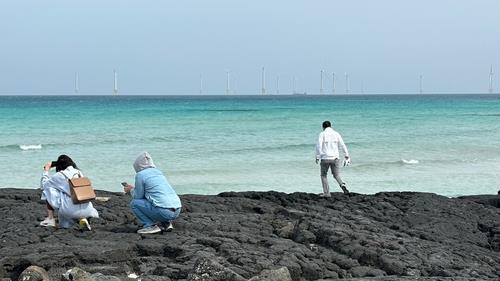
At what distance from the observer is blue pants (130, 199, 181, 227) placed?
1025 cm

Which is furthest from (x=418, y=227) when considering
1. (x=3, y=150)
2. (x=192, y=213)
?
(x=3, y=150)

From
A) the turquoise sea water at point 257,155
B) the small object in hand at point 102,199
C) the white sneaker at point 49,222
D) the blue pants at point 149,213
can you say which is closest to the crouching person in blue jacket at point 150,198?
the blue pants at point 149,213

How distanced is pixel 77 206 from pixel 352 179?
48.3ft

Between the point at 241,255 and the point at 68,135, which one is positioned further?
the point at 68,135

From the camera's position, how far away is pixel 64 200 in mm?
10469

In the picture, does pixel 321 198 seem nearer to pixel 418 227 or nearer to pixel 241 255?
pixel 418 227

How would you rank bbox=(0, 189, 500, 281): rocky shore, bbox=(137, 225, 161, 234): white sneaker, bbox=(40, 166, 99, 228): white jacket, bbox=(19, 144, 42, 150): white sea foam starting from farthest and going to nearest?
bbox=(19, 144, 42, 150): white sea foam < bbox=(40, 166, 99, 228): white jacket < bbox=(137, 225, 161, 234): white sneaker < bbox=(0, 189, 500, 281): rocky shore

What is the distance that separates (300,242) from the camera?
10.6 meters

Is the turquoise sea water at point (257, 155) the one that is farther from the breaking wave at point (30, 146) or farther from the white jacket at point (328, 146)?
the white jacket at point (328, 146)

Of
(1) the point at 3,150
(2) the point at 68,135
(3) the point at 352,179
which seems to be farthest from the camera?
(2) the point at 68,135

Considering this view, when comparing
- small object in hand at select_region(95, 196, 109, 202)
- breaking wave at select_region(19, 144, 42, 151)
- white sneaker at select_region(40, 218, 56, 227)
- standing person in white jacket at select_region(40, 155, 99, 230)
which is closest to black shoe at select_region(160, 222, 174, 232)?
standing person in white jacket at select_region(40, 155, 99, 230)

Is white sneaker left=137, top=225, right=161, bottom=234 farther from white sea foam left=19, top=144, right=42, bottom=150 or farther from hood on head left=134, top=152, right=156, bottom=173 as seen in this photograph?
white sea foam left=19, top=144, right=42, bottom=150

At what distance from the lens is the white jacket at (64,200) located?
34.4 ft

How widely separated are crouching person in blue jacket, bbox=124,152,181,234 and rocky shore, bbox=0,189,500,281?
0.27 meters
